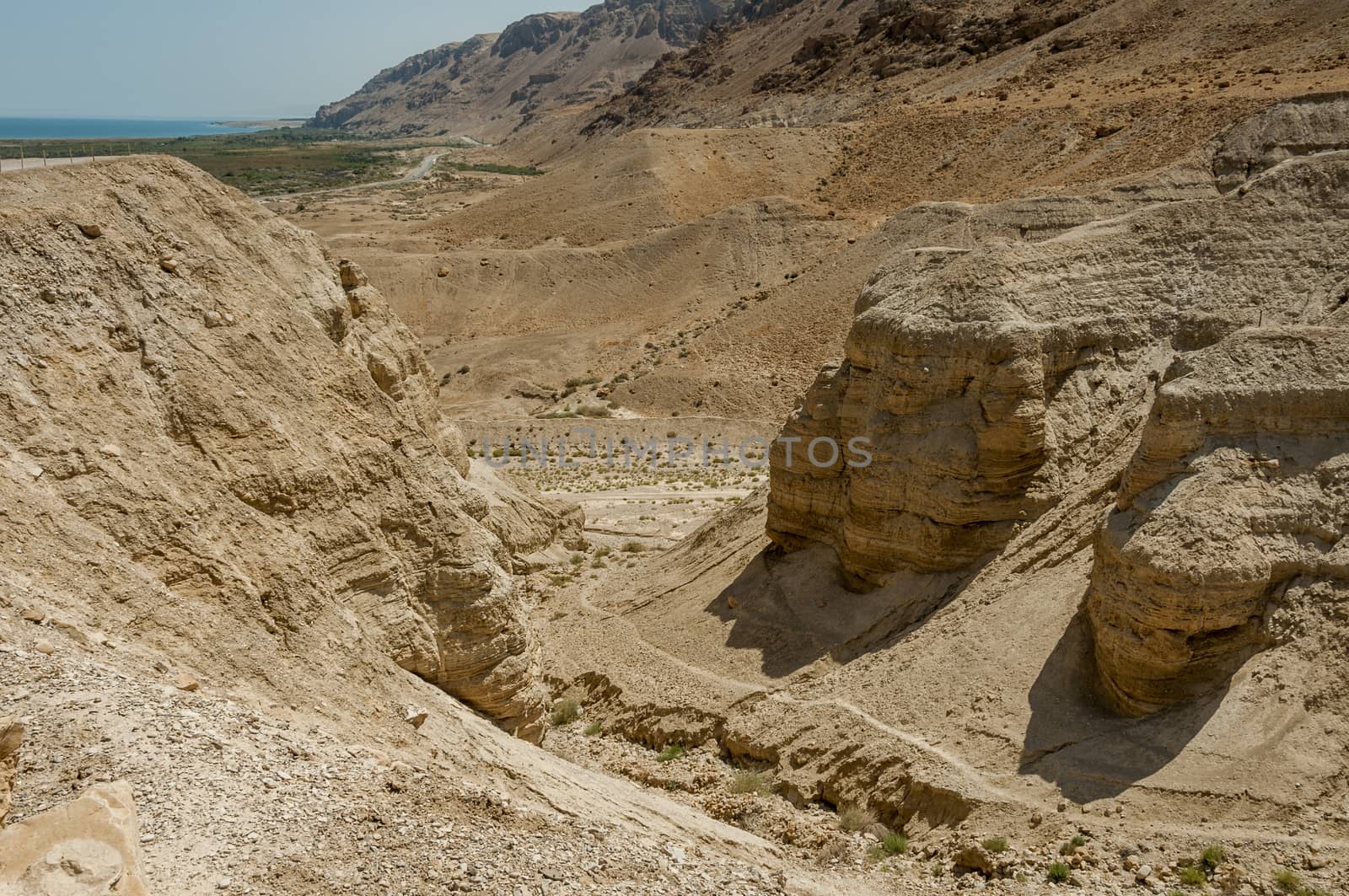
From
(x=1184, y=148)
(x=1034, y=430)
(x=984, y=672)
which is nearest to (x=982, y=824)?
(x=984, y=672)

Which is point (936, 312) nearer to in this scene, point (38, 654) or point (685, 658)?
point (685, 658)

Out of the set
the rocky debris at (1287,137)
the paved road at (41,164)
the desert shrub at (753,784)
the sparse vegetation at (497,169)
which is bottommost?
the desert shrub at (753,784)

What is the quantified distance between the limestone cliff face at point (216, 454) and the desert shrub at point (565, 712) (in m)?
3.24

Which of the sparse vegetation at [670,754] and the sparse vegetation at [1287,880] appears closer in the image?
the sparse vegetation at [1287,880]

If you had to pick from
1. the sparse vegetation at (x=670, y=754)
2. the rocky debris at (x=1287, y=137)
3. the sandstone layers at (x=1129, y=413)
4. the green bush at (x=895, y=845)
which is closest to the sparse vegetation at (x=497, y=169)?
the rocky debris at (x=1287, y=137)

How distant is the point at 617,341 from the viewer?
4416cm

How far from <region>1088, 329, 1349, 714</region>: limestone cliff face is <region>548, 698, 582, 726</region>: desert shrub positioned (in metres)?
6.91

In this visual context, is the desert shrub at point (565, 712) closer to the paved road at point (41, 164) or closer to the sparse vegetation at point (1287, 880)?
the paved road at point (41, 164)

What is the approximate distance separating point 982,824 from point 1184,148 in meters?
33.1

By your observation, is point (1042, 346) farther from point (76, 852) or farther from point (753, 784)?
point (76, 852)

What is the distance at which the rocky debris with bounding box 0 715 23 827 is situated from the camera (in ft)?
16.8

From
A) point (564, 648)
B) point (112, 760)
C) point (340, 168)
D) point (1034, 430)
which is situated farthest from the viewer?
point (340, 168)

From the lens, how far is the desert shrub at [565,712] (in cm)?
1442

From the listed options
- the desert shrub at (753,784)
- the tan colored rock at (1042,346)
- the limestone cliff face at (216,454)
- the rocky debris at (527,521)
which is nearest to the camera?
the limestone cliff face at (216,454)
